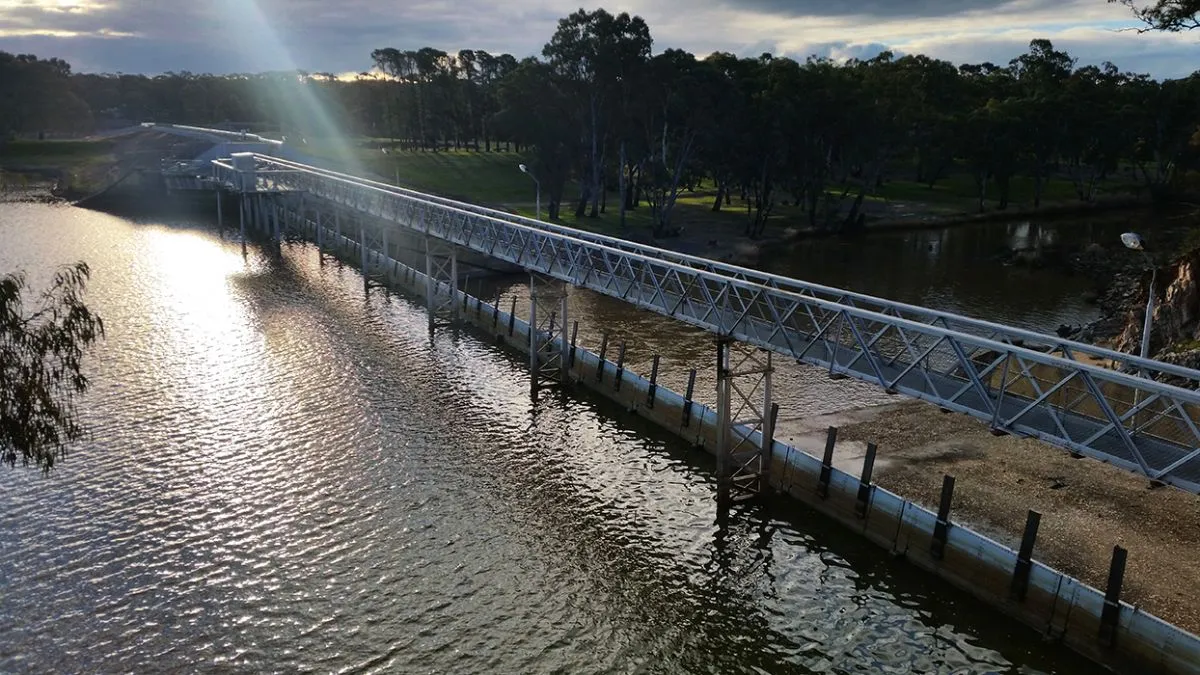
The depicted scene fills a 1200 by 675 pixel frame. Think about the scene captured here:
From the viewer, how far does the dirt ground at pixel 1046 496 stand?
2378 cm

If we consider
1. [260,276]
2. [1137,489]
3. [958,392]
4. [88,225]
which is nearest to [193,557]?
[958,392]

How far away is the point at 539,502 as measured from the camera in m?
30.4

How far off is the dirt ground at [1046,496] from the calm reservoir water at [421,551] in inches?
128

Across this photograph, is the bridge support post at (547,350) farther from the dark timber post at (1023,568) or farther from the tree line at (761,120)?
the tree line at (761,120)

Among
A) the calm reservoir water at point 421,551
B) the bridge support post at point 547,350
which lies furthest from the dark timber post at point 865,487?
the bridge support post at point 547,350

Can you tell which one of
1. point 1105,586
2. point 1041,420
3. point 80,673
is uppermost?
point 1041,420

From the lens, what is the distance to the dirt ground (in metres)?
23.8

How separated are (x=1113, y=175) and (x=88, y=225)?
14938 cm

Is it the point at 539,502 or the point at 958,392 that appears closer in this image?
the point at 958,392

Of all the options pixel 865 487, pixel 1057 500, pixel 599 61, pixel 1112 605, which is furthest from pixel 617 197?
pixel 1112 605

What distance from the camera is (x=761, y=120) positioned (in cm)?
8862

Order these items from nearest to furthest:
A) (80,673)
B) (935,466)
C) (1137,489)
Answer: (80,673) → (1137,489) → (935,466)

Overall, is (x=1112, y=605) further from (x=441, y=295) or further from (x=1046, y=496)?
(x=441, y=295)

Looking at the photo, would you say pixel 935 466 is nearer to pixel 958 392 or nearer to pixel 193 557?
pixel 958 392
